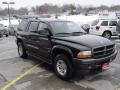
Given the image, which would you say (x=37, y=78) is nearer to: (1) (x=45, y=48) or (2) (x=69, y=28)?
(1) (x=45, y=48)

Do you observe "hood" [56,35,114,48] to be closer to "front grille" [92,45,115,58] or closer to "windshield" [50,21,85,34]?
"front grille" [92,45,115,58]

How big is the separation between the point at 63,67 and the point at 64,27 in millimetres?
1580

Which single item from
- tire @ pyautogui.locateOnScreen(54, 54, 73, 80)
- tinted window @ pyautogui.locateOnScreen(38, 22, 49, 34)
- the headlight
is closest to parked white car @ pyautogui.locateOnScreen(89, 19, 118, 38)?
tinted window @ pyautogui.locateOnScreen(38, 22, 49, 34)

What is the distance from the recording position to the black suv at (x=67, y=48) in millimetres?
5195

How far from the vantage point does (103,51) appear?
550cm

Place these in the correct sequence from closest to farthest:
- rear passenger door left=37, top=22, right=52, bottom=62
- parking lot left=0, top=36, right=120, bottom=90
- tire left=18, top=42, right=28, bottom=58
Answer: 1. parking lot left=0, top=36, right=120, bottom=90
2. rear passenger door left=37, top=22, right=52, bottom=62
3. tire left=18, top=42, right=28, bottom=58

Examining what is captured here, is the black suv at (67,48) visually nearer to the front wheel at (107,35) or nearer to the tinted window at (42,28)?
the tinted window at (42,28)

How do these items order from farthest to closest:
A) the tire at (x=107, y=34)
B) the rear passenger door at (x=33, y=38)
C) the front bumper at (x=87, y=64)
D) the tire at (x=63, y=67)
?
the tire at (x=107, y=34)
the rear passenger door at (x=33, y=38)
the tire at (x=63, y=67)
the front bumper at (x=87, y=64)

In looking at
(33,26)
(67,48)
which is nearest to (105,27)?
(33,26)

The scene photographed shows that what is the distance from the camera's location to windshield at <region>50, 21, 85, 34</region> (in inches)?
255

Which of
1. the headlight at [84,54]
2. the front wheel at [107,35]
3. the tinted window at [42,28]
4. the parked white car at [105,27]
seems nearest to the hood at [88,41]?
the headlight at [84,54]

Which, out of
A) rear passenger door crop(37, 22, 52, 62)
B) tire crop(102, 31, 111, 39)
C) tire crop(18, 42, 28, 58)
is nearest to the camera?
rear passenger door crop(37, 22, 52, 62)

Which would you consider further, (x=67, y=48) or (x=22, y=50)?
(x=22, y=50)

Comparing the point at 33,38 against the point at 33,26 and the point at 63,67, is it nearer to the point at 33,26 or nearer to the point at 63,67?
the point at 33,26
